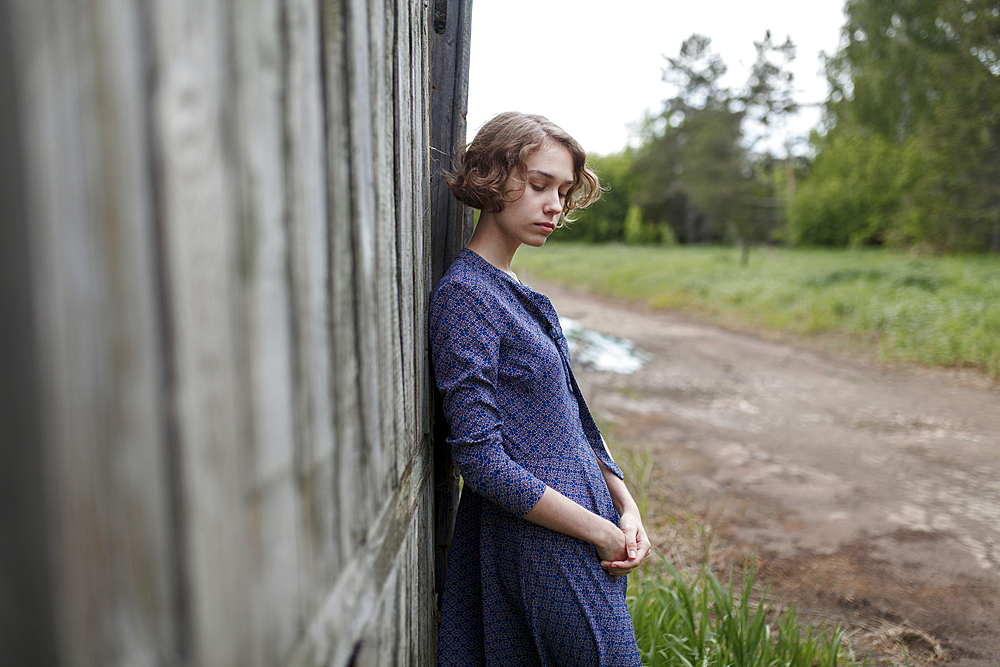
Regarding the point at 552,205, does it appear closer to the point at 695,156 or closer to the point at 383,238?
the point at 383,238

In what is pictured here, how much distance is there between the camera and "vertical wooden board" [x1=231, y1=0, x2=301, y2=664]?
1.61ft

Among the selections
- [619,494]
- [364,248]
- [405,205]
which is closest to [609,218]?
[619,494]

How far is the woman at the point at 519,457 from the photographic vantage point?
53.0 inches

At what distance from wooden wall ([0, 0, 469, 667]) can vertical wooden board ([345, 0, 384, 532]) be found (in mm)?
90

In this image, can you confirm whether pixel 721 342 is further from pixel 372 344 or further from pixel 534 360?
pixel 372 344

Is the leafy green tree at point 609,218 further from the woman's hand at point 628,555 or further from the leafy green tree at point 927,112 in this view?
the woman's hand at point 628,555

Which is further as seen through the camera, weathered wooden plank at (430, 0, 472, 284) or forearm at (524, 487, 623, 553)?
weathered wooden plank at (430, 0, 472, 284)

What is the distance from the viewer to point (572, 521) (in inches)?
53.9

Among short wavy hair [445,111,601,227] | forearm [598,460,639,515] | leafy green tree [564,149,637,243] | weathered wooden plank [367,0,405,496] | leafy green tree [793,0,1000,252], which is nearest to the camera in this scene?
weathered wooden plank [367,0,405,496]

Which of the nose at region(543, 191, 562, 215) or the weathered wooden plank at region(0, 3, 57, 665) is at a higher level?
the nose at region(543, 191, 562, 215)

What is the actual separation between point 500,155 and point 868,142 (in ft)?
87.2

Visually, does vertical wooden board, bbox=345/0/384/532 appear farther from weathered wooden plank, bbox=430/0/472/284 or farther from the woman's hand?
weathered wooden plank, bbox=430/0/472/284

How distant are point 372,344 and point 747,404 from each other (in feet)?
19.8

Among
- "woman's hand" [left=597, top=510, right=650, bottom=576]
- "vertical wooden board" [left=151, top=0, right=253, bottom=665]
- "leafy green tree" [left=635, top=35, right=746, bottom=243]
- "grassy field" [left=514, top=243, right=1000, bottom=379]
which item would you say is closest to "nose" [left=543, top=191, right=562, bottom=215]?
"woman's hand" [left=597, top=510, right=650, bottom=576]
